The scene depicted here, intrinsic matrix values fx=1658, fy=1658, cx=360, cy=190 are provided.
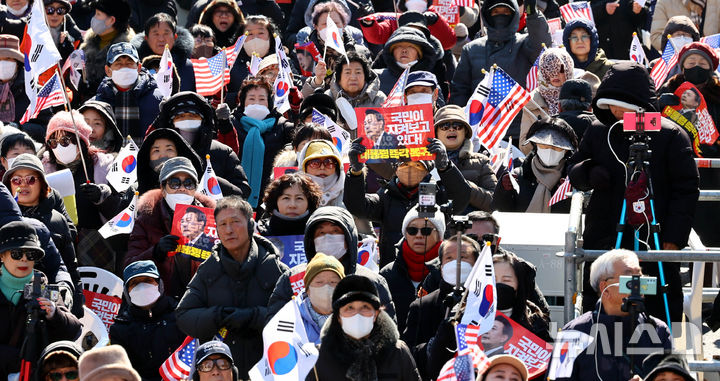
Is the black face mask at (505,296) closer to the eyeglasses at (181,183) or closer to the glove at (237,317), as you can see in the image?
the glove at (237,317)

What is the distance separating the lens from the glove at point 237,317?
10.0 m

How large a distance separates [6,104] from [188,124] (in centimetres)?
254

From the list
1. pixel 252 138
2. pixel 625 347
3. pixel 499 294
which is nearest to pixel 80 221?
pixel 252 138

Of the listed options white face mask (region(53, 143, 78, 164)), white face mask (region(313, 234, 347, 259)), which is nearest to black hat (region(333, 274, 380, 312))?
white face mask (region(313, 234, 347, 259))

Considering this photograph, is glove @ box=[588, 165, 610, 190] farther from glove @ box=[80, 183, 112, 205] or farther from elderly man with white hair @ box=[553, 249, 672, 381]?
glove @ box=[80, 183, 112, 205]

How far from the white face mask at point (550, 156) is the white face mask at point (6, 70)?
199 inches

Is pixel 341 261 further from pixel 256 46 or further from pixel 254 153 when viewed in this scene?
pixel 256 46

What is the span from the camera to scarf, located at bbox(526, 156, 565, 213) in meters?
12.4

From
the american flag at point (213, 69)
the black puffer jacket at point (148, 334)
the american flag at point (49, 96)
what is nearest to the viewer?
the black puffer jacket at point (148, 334)

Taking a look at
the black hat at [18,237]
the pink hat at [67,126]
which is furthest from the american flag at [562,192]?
Result: the black hat at [18,237]

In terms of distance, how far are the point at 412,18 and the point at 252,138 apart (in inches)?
119

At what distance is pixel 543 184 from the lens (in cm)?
1244

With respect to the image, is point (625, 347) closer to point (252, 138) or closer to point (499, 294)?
point (499, 294)

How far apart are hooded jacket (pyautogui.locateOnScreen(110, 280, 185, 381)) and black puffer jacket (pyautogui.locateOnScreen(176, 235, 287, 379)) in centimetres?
46
